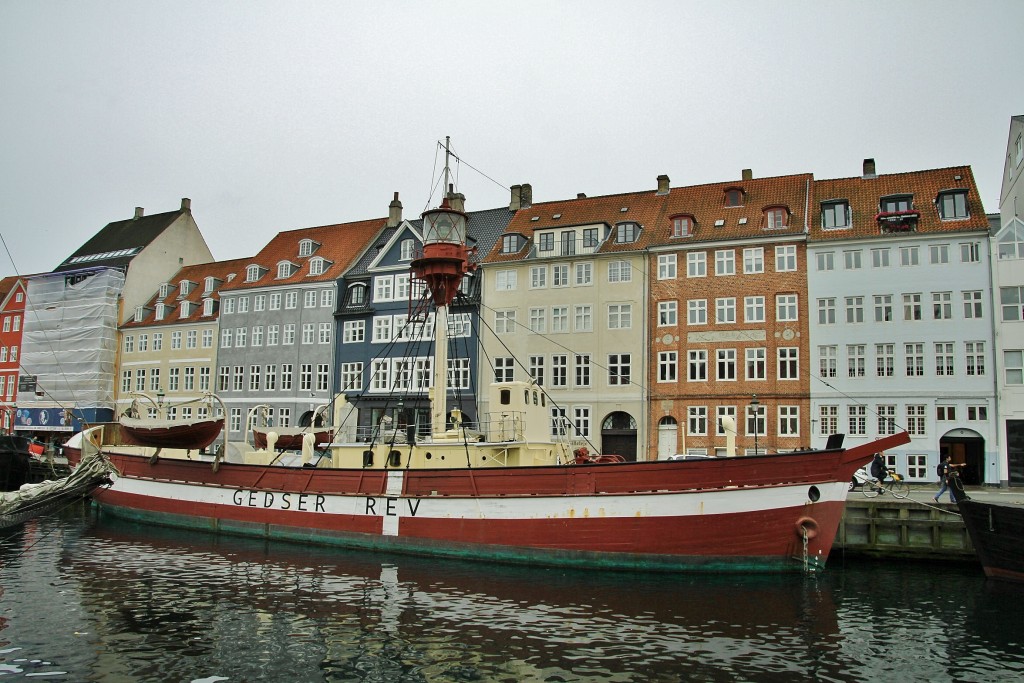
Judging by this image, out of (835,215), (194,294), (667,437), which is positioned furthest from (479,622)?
(194,294)

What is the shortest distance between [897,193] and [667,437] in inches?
612

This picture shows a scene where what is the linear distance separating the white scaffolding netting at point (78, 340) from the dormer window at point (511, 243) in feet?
103

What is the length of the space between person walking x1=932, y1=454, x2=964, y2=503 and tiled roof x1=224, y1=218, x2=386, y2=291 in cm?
3346

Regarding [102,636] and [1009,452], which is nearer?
[102,636]

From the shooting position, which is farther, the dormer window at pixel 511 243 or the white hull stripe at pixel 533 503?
the dormer window at pixel 511 243

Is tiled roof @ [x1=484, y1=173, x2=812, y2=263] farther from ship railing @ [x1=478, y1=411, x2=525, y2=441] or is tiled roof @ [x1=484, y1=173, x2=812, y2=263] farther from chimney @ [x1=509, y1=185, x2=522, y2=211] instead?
ship railing @ [x1=478, y1=411, x2=525, y2=441]

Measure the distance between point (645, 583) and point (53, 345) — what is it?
5515cm

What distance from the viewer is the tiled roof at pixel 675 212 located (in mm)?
38688

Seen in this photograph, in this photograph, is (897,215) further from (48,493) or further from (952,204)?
(48,493)

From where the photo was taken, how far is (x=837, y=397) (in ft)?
116

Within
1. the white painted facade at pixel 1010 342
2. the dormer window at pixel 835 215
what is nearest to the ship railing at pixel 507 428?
the dormer window at pixel 835 215

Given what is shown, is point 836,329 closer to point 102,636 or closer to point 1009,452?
point 1009,452

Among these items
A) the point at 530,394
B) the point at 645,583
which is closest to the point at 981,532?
the point at 645,583

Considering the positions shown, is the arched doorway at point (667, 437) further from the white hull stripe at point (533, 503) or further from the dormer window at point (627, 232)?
the white hull stripe at point (533, 503)
